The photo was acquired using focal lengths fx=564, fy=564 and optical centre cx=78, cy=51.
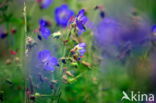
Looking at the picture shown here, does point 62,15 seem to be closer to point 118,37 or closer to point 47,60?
point 118,37

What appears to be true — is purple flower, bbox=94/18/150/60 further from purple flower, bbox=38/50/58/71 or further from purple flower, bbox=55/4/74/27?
purple flower, bbox=38/50/58/71

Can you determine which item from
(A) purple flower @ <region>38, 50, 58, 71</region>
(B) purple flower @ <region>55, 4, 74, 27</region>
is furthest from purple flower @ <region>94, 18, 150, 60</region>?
(A) purple flower @ <region>38, 50, 58, 71</region>

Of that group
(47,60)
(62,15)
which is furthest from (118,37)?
(47,60)

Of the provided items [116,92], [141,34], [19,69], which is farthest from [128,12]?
[19,69]

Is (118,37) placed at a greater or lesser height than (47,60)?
greater

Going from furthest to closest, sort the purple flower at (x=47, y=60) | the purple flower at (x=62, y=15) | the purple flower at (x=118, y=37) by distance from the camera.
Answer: the purple flower at (x=62, y=15)
the purple flower at (x=118, y=37)
the purple flower at (x=47, y=60)

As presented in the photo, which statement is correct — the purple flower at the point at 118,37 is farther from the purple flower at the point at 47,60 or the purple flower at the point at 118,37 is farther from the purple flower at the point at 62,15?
the purple flower at the point at 47,60

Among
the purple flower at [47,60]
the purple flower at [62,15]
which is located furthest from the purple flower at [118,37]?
the purple flower at [47,60]

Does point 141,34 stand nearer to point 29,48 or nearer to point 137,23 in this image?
point 137,23
